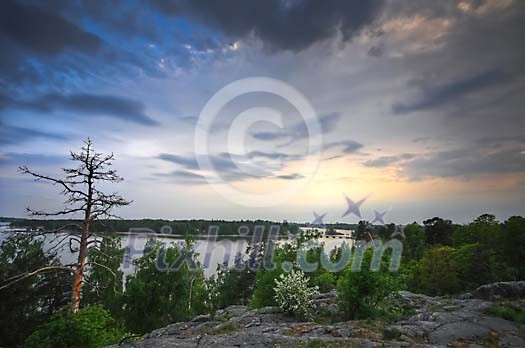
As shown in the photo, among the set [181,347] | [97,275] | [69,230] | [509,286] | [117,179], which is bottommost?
[97,275]

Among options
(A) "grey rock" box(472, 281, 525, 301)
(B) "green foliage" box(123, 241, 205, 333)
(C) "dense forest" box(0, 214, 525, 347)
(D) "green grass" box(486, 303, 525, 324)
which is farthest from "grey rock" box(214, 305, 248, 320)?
(B) "green foliage" box(123, 241, 205, 333)

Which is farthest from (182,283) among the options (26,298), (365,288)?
(365,288)

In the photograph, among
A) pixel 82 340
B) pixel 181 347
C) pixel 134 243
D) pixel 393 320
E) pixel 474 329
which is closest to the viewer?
pixel 181 347

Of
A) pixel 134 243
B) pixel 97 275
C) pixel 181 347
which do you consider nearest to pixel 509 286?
pixel 181 347

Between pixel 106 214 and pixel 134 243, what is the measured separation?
3338 cm

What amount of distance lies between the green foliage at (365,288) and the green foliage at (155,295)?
23574mm

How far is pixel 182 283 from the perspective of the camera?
1214 inches

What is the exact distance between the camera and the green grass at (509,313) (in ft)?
32.0

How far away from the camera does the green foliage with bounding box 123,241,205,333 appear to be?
98.9 ft

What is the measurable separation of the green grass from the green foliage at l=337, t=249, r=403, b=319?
3201mm

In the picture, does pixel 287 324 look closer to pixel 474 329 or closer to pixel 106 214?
pixel 474 329

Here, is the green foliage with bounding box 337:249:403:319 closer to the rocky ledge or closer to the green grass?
the rocky ledge

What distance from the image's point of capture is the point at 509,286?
13.5 metres

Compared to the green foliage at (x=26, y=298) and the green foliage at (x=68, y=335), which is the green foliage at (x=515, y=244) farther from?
the green foliage at (x=26, y=298)
